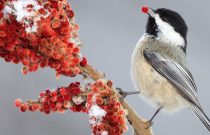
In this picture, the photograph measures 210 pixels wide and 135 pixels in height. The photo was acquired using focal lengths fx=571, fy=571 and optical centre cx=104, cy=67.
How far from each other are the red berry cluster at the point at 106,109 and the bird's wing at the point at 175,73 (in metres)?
1.16

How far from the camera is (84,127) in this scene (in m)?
4.98

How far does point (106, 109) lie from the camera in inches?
71.3

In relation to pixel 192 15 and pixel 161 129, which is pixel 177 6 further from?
pixel 161 129

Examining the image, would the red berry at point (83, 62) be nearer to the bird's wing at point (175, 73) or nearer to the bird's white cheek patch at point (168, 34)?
the bird's wing at point (175, 73)

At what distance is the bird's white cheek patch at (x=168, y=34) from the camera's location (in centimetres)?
323

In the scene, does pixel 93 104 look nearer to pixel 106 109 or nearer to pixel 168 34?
pixel 106 109

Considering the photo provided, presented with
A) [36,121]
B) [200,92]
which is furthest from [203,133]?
[36,121]

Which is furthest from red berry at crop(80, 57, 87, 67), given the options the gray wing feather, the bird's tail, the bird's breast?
the bird's breast

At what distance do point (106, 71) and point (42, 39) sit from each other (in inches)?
119

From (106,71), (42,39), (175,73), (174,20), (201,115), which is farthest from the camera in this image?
(106,71)

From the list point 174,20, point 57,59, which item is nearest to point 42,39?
point 57,59

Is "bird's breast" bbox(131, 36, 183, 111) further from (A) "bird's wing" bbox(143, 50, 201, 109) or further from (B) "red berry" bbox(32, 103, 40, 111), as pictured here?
(B) "red berry" bbox(32, 103, 40, 111)

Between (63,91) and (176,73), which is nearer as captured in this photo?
(63,91)

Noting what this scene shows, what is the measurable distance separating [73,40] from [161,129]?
2994mm
